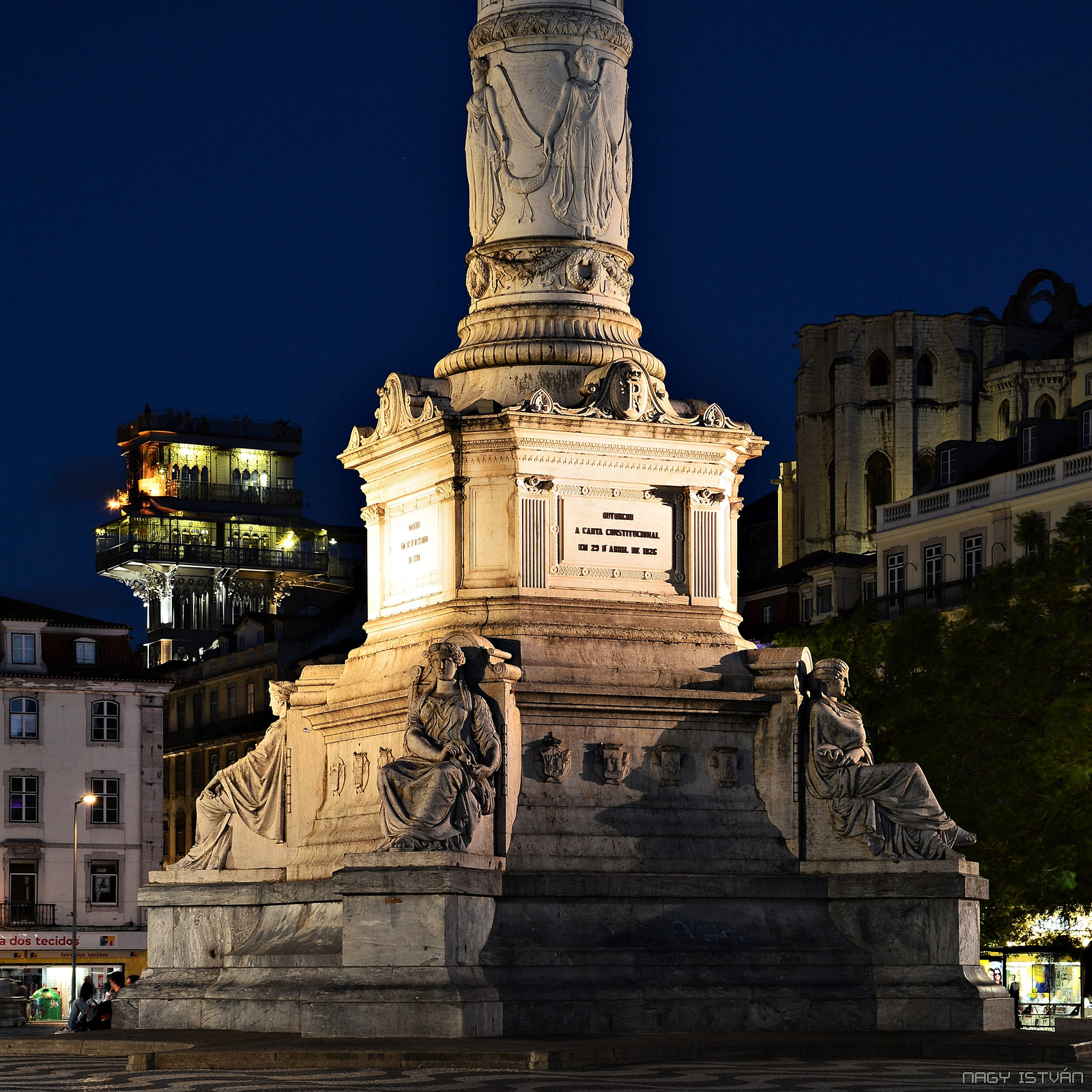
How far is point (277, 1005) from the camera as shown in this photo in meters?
26.7

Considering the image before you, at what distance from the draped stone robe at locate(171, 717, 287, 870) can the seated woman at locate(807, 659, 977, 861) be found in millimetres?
6574

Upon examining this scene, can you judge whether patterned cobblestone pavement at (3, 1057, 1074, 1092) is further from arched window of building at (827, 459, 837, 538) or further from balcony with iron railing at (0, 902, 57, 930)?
arched window of building at (827, 459, 837, 538)

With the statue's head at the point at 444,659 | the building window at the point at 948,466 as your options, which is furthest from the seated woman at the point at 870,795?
the building window at the point at 948,466

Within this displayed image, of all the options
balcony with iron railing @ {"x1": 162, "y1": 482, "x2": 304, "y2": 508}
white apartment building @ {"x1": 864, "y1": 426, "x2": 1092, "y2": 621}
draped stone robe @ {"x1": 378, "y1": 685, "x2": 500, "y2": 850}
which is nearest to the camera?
draped stone robe @ {"x1": 378, "y1": 685, "x2": 500, "y2": 850}

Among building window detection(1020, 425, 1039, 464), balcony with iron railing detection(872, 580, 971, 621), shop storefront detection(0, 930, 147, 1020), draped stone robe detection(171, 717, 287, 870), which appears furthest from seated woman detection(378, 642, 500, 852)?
shop storefront detection(0, 930, 147, 1020)

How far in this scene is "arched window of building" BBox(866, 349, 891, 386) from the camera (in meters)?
125

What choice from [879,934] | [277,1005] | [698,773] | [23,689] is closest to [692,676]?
[698,773]

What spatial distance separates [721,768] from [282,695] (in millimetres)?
5814

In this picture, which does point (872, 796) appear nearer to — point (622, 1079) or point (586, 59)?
point (622, 1079)

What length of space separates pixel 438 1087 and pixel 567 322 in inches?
Answer: 485

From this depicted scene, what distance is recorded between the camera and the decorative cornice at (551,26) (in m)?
30.5

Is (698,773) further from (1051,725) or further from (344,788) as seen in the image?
(1051,725)

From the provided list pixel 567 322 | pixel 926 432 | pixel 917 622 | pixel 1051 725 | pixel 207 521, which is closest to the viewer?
pixel 567 322

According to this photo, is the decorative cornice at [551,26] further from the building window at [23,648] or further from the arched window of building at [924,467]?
the arched window of building at [924,467]
